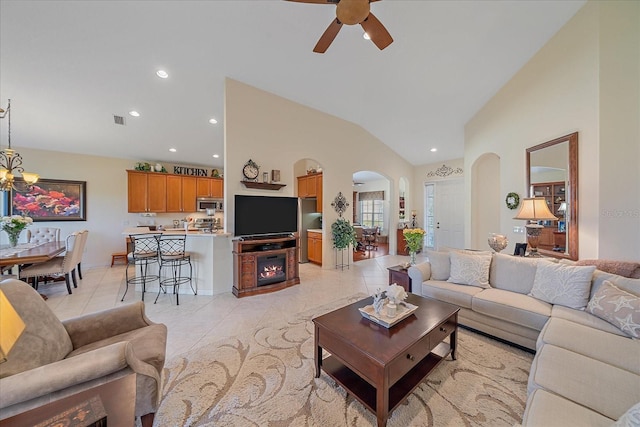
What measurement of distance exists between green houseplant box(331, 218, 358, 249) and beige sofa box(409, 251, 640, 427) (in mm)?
2462

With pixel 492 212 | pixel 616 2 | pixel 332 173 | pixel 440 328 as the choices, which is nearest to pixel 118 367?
pixel 440 328

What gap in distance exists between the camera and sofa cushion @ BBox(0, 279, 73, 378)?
1200mm

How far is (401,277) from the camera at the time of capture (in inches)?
132

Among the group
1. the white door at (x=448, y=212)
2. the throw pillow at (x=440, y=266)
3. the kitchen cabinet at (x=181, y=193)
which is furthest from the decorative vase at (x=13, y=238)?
the white door at (x=448, y=212)

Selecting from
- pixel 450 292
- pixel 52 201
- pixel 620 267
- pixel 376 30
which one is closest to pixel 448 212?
pixel 620 267

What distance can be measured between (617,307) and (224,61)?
5.07 metres

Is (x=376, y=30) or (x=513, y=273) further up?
(x=376, y=30)

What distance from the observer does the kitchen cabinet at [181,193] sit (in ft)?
21.2

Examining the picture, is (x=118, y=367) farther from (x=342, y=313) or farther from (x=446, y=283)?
(x=446, y=283)

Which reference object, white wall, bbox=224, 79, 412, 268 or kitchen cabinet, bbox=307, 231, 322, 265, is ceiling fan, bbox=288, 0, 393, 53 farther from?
kitchen cabinet, bbox=307, 231, 322, 265

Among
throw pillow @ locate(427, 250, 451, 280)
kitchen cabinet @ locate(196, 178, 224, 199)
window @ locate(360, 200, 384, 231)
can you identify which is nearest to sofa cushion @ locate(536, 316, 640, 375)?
throw pillow @ locate(427, 250, 451, 280)

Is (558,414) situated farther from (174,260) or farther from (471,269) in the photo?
(174,260)

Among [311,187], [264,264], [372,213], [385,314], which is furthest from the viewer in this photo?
[372,213]

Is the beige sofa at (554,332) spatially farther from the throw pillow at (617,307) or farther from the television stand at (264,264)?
the television stand at (264,264)
